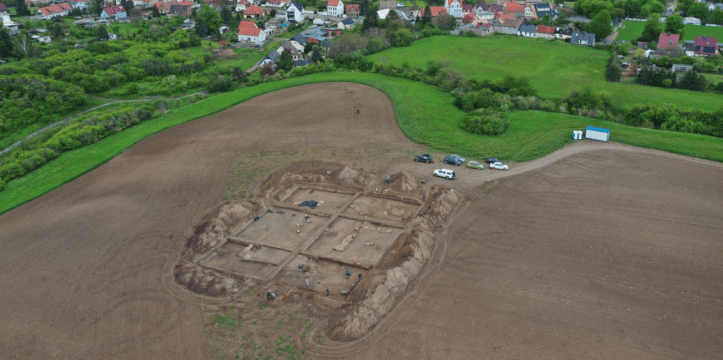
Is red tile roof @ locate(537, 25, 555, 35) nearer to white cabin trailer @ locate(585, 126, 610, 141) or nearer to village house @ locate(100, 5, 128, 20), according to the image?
white cabin trailer @ locate(585, 126, 610, 141)

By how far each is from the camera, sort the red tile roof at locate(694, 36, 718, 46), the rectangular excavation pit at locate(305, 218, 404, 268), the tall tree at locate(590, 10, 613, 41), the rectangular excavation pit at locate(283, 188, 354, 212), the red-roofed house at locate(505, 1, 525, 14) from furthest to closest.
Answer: the red-roofed house at locate(505, 1, 525, 14) → the tall tree at locate(590, 10, 613, 41) → the red tile roof at locate(694, 36, 718, 46) → the rectangular excavation pit at locate(283, 188, 354, 212) → the rectangular excavation pit at locate(305, 218, 404, 268)

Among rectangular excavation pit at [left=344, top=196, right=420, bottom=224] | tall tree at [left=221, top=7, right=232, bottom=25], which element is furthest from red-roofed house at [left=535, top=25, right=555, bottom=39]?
rectangular excavation pit at [left=344, top=196, right=420, bottom=224]

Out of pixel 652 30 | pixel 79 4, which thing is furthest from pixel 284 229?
pixel 79 4

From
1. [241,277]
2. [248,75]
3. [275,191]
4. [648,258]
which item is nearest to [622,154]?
[648,258]

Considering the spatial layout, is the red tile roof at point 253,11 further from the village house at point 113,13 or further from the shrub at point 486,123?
the shrub at point 486,123

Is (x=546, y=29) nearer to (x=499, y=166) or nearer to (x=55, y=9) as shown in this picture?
(x=499, y=166)

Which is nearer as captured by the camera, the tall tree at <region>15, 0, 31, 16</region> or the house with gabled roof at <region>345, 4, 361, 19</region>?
the tall tree at <region>15, 0, 31, 16</region>
